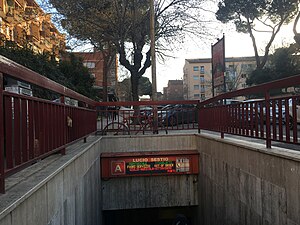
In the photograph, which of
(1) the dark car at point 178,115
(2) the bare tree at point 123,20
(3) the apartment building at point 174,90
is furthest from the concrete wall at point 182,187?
(3) the apartment building at point 174,90

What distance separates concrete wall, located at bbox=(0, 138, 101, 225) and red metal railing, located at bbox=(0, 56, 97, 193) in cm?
18

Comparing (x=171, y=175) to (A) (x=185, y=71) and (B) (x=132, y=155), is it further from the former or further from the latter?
(A) (x=185, y=71)

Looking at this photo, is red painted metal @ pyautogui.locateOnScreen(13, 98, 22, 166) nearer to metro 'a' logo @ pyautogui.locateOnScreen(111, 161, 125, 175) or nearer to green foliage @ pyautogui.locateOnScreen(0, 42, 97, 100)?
green foliage @ pyautogui.locateOnScreen(0, 42, 97, 100)

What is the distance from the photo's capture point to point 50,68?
1650 cm

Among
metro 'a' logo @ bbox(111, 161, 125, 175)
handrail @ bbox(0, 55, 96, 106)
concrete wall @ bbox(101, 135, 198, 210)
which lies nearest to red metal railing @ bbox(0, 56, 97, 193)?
handrail @ bbox(0, 55, 96, 106)

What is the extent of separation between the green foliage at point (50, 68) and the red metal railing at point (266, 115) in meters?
3.21

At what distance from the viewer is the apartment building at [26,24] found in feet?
52.0

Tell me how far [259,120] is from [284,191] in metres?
1.25

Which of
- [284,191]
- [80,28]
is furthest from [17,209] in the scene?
[80,28]

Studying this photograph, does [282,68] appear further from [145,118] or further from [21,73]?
[21,73]

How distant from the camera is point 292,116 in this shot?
12.0 ft

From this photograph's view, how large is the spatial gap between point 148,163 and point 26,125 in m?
5.84

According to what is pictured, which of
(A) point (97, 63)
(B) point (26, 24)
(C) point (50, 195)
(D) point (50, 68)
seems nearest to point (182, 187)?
(C) point (50, 195)

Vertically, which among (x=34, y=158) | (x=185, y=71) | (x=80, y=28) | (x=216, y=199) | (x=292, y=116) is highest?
(x=185, y=71)
